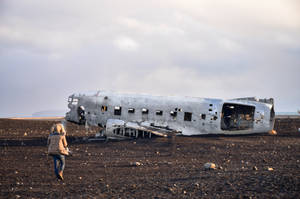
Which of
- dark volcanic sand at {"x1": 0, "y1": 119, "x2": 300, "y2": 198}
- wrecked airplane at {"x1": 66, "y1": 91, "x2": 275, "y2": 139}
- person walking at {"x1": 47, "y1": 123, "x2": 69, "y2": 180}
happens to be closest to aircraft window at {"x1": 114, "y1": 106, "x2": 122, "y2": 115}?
wrecked airplane at {"x1": 66, "y1": 91, "x2": 275, "y2": 139}

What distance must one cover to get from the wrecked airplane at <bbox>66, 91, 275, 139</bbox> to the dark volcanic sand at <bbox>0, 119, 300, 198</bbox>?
2845 mm

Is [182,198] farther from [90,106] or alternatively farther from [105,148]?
[90,106]

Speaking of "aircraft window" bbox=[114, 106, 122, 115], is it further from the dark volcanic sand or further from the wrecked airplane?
the dark volcanic sand

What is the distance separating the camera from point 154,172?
13.6 meters

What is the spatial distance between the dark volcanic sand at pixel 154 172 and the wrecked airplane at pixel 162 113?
2.84 metres

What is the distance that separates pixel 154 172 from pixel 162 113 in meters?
14.1

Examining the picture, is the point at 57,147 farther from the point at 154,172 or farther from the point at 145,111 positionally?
→ the point at 145,111

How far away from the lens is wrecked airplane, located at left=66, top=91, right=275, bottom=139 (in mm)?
27516

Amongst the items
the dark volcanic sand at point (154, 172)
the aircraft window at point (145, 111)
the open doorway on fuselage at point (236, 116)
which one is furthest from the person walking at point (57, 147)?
the open doorway on fuselage at point (236, 116)

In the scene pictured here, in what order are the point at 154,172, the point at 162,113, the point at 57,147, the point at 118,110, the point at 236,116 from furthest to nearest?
the point at 236,116
the point at 118,110
the point at 162,113
the point at 154,172
the point at 57,147

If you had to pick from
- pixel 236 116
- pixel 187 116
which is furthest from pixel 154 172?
pixel 236 116

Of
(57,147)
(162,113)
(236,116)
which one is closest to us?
(57,147)

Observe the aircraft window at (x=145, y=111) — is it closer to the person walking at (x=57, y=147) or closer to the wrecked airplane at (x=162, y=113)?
the wrecked airplane at (x=162, y=113)

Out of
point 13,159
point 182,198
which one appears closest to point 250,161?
point 182,198
